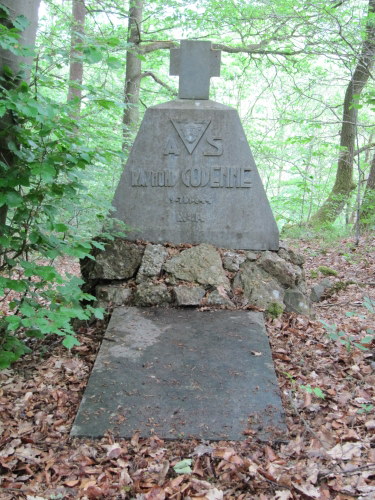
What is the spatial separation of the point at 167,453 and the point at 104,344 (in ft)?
4.35

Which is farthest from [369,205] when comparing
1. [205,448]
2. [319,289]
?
[205,448]

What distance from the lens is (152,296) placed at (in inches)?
175

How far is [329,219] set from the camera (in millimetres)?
11031

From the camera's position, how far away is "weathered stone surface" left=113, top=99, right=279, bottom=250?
4.93 meters

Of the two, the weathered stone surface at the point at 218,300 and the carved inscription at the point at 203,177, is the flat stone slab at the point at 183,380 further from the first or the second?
the carved inscription at the point at 203,177

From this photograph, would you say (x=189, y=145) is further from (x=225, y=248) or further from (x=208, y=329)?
(x=208, y=329)

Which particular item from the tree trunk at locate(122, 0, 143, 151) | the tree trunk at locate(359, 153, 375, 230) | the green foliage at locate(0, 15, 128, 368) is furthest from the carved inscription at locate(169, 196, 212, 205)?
the tree trunk at locate(122, 0, 143, 151)

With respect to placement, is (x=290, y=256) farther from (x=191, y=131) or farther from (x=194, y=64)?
(x=194, y=64)

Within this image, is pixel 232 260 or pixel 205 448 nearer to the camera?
pixel 205 448

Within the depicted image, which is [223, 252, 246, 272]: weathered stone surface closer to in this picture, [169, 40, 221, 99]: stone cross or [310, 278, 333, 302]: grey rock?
[310, 278, 333, 302]: grey rock

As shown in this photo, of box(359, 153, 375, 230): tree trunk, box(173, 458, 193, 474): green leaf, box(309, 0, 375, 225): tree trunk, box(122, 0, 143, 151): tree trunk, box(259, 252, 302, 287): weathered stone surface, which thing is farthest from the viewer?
box(122, 0, 143, 151): tree trunk

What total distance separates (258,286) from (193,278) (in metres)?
0.69

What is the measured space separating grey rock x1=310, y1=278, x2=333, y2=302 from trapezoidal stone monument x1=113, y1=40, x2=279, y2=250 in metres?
1.31

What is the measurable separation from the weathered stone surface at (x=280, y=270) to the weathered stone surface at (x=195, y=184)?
25cm
